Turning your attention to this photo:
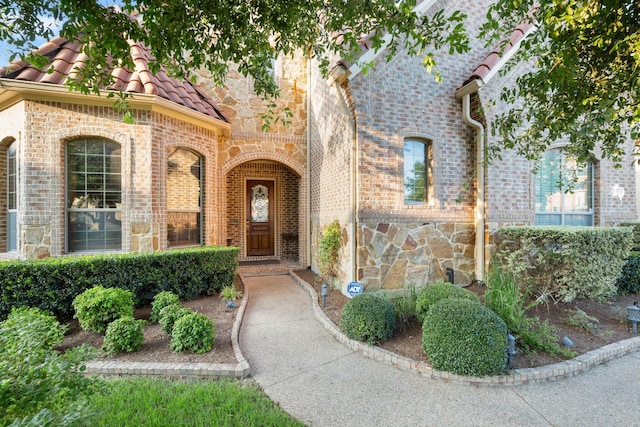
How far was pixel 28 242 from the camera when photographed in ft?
17.1

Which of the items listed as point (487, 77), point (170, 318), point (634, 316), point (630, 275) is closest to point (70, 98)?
point (170, 318)

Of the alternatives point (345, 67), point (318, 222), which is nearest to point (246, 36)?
point (345, 67)

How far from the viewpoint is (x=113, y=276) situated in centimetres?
487

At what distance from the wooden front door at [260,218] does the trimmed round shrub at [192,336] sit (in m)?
5.71

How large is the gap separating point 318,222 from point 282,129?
2.93 metres

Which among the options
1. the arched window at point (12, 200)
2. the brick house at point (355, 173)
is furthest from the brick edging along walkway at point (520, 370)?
the arched window at point (12, 200)

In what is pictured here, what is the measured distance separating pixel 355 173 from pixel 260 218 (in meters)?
4.92

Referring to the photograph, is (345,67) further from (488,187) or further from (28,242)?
(28,242)

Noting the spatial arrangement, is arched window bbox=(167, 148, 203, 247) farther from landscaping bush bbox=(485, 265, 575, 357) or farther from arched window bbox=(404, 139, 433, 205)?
landscaping bush bbox=(485, 265, 575, 357)

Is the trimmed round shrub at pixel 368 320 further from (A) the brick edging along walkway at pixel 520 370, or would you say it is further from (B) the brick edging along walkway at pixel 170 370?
(B) the brick edging along walkway at pixel 170 370

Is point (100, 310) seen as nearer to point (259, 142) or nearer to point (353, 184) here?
point (353, 184)

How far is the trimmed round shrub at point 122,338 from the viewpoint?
3.56m

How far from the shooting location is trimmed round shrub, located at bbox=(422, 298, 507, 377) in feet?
10.3

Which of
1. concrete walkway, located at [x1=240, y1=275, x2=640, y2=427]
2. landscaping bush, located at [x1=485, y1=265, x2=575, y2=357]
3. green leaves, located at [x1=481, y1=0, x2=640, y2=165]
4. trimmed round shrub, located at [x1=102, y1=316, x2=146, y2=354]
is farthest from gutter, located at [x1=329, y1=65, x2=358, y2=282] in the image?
trimmed round shrub, located at [x1=102, y1=316, x2=146, y2=354]
